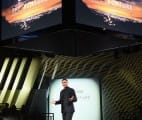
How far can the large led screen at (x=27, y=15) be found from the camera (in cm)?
328

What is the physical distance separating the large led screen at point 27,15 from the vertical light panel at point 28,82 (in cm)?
399

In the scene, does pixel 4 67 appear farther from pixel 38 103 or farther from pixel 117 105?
pixel 117 105

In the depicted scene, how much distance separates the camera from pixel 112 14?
3461mm

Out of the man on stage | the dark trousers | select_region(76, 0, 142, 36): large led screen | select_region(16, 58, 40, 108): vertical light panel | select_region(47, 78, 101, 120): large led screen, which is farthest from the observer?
select_region(16, 58, 40, 108): vertical light panel

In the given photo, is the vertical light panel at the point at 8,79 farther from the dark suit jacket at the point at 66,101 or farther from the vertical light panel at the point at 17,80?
the dark suit jacket at the point at 66,101

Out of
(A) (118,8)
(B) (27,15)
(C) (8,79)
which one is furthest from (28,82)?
(A) (118,8)

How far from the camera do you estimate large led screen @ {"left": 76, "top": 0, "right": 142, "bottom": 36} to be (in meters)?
3.24

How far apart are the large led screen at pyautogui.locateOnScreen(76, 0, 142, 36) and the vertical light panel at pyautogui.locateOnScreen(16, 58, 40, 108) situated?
14.6 feet

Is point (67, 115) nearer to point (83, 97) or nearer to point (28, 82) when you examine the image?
point (83, 97)

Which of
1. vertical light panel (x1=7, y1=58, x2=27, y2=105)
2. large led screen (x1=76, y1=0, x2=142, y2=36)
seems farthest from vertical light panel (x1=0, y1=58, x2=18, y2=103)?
large led screen (x1=76, y1=0, x2=142, y2=36)

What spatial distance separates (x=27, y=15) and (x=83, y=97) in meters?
3.87

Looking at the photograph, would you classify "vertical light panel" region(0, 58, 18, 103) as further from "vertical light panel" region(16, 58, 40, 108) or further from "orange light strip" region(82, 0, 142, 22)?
"orange light strip" region(82, 0, 142, 22)

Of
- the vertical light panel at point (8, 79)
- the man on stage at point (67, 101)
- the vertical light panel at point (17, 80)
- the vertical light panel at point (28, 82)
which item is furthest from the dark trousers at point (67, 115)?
the vertical light panel at point (8, 79)

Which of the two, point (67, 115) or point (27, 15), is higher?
point (27, 15)
